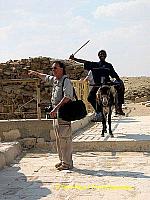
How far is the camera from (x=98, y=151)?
366 inches

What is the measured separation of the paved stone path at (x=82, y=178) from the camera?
19.7 ft

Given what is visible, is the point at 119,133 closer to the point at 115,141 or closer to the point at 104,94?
the point at 104,94

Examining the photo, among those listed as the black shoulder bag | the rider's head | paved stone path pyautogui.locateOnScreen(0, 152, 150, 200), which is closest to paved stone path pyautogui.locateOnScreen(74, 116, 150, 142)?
paved stone path pyautogui.locateOnScreen(0, 152, 150, 200)

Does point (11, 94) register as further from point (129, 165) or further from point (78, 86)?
point (129, 165)

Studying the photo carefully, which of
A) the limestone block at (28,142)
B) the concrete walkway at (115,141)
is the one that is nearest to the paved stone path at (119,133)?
the concrete walkway at (115,141)

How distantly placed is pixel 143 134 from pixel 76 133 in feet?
5.69

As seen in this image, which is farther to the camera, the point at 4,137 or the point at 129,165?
the point at 4,137

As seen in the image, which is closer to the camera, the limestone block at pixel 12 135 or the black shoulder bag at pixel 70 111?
the black shoulder bag at pixel 70 111

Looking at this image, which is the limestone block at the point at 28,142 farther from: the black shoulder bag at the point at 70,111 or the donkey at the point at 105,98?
the black shoulder bag at the point at 70,111

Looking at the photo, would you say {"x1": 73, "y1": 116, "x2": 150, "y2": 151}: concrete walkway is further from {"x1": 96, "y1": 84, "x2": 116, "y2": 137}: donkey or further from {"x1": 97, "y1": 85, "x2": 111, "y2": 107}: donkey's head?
{"x1": 97, "y1": 85, "x2": 111, "y2": 107}: donkey's head

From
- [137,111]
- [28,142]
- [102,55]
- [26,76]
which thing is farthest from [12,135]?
[26,76]

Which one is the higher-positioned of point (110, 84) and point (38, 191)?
point (110, 84)

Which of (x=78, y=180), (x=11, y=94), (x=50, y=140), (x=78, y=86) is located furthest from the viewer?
(x=11, y=94)

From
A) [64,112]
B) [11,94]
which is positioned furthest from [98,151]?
[11,94]
